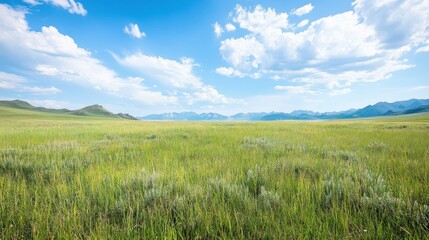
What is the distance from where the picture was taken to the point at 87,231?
2.11 m

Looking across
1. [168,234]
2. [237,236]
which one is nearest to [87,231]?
[168,234]

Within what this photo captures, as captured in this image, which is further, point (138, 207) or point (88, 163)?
point (88, 163)

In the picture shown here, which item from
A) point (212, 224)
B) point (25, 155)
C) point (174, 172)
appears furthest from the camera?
point (25, 155)

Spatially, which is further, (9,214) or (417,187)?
(417,187)

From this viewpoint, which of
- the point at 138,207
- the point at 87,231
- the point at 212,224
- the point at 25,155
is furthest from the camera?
the point at 25,155

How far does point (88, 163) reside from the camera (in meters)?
5.21

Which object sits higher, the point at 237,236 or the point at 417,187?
the point at 417,187

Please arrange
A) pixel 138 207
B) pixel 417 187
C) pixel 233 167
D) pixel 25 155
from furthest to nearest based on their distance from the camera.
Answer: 1. pixel 25 155
2. pixel 233 167
3. pixel 417 187
4. pixel 138 207

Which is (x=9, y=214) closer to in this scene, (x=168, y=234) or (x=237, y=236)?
(x=168, y=234)

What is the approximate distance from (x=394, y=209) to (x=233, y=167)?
2876 mm

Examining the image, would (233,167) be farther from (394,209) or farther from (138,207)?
(394,209)

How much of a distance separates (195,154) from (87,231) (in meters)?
4.32

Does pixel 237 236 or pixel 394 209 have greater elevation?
pixel 394 209

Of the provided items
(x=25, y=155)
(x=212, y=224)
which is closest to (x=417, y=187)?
(x=212, y=224)
